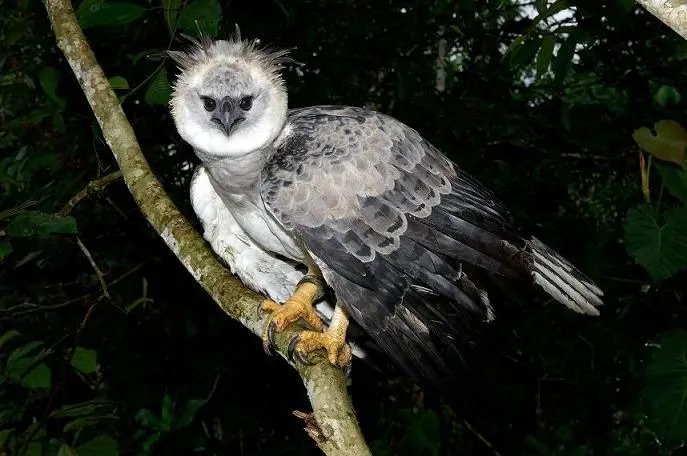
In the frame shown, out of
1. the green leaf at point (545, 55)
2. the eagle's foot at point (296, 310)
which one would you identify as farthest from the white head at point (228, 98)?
the green leaf at point (545, 55)

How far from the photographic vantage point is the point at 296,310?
1.84 metres

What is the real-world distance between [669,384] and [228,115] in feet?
5.02

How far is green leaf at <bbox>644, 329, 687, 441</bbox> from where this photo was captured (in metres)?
2.11

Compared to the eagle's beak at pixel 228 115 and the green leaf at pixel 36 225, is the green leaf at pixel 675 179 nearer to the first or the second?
the eagle's beak at pixel 228 115

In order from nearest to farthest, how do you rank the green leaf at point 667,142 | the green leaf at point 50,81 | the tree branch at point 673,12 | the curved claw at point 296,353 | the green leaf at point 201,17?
the tree branch at point 673,12, the curved claw at point 296,353, the green leaf at point 201,17, the green leaf at point 667,142, the green leaf at point 50,81

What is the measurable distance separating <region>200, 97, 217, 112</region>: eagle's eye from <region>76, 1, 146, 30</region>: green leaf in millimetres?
297

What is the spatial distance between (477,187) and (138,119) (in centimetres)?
134

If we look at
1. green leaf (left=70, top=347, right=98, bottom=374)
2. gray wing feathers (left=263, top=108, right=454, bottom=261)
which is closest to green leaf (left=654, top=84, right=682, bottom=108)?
gray wing feathers (left=263, top=108, right=454, bottom=261)

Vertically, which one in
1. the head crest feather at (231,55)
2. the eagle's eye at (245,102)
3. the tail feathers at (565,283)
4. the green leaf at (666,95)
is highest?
the green leaf at (666,95)

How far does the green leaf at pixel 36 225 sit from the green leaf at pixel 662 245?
163 centimetres

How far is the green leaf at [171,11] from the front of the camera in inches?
64.9

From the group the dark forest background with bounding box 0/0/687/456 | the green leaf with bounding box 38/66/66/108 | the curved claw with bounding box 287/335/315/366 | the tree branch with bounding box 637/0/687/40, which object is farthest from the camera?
the dark forest background with bounding box 0/0/687/456

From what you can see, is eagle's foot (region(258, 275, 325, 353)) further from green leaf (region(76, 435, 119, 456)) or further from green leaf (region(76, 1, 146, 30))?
green leaf (region(76, 1, 146, 30))

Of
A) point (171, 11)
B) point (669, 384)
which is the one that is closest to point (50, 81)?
point (171, 11)
